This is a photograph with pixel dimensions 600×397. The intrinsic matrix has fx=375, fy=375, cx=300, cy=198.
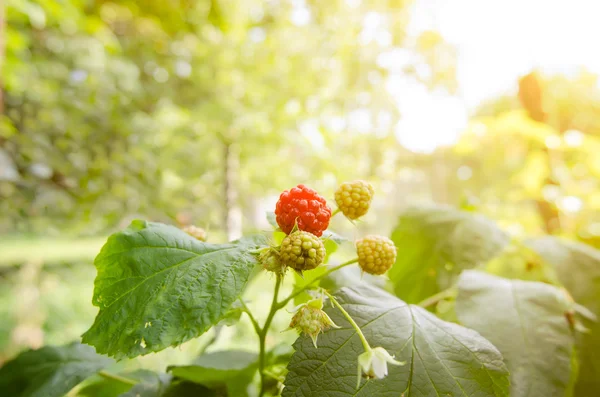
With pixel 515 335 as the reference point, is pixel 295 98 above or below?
above

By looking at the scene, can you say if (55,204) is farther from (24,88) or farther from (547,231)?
(547,231)

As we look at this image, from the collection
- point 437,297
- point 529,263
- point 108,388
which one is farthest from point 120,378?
point 529,263

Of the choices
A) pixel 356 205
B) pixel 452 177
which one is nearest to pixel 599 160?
pixel 356 205

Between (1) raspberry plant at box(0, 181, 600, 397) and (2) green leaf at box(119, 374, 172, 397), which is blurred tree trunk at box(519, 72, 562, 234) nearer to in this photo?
(1) raspberry plant at box(0, 181, 600, 397)

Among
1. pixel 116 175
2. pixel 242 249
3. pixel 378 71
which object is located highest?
pixel 378 71

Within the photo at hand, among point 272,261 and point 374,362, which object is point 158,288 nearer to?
point 272,261

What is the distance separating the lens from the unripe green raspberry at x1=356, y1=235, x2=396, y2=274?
0.51 meters

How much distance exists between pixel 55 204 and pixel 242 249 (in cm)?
155

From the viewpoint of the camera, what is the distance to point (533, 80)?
169cm

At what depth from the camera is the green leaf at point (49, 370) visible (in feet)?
1.99

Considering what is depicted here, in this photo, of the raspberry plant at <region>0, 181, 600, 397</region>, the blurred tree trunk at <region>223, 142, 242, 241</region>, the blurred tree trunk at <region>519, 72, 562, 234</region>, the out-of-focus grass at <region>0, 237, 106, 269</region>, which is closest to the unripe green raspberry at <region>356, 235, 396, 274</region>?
the raspberry plant at <region>0, 181, 600, 397</region>

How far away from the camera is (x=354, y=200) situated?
55cm

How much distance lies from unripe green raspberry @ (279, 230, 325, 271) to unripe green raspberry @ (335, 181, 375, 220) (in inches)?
4.5

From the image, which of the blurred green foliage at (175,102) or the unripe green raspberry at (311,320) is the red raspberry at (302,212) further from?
the blurred green foliage at (175,102)
